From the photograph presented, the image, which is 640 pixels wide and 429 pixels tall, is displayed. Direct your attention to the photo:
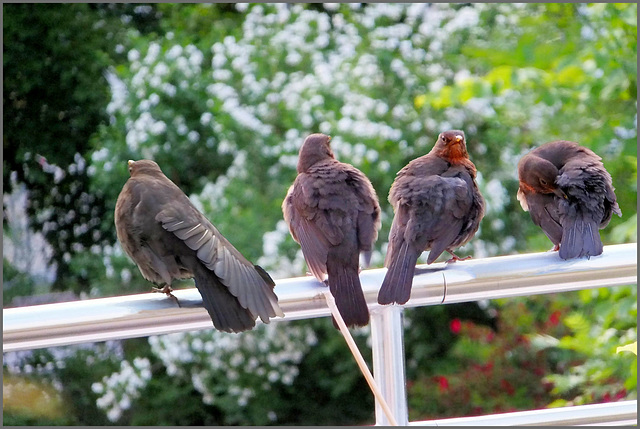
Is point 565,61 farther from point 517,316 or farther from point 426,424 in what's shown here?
point 426,424

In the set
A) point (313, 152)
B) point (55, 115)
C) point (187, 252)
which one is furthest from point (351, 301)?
point (55, 115)

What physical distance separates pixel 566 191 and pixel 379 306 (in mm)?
1279

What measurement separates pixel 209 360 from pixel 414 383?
4.67 ft

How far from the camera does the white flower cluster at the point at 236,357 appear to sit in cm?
585

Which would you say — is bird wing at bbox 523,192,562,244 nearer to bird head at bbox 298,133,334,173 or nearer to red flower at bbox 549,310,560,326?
bird head at bbox 298,133,334,173

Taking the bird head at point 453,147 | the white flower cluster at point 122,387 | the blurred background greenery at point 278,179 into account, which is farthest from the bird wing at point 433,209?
the white flower cluster at point 122,387

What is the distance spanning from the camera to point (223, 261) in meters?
2.18

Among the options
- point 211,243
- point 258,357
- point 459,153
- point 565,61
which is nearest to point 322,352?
point 258,357

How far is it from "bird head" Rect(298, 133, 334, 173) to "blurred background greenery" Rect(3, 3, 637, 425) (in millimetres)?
2289

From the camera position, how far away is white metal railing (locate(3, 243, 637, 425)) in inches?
76.2

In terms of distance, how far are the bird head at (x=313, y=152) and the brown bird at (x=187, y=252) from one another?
2.19 ft

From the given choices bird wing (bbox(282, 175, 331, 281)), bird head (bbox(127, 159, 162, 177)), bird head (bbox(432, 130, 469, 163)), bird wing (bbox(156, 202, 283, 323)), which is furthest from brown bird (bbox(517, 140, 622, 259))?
bird head (bbox(127, 159, 162, 177))

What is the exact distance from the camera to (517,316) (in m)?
5.98

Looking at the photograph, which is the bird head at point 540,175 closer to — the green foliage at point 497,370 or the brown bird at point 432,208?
the brown bird at point 432,208
